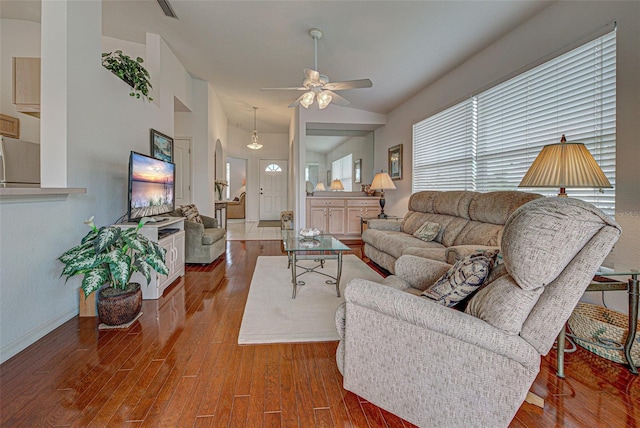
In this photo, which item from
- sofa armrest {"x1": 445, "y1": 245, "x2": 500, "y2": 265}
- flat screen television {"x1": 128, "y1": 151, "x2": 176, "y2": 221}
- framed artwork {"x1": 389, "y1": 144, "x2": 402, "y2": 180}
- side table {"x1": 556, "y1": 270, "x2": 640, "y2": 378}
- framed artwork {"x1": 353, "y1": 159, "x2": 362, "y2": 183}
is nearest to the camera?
side table {"x1": 556, "y1": 270, "x2": 640, "y2": 378}

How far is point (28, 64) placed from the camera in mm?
2902

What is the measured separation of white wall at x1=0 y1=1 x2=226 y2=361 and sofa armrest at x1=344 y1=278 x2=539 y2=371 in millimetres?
2216

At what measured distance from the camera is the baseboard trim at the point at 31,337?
74.9 inches

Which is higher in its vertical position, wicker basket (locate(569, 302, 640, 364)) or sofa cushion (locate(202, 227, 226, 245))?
sofa cushion (locate(202, 227, 226, 245))

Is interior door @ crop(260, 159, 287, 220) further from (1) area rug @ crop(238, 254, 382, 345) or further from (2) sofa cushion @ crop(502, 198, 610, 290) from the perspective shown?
(2) sofa cushion @ crop(502, 198, 610, 290)

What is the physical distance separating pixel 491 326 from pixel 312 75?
9.61ft

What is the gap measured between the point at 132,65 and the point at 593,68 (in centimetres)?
447

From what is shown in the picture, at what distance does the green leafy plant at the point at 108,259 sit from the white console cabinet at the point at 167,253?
1.73ft

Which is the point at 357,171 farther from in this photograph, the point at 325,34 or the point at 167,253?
the point at 167,253

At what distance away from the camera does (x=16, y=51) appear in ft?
13.5

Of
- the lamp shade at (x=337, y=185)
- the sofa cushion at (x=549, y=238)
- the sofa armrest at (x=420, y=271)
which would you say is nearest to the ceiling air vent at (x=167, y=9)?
the sofa armrest at (x=420, y=271)

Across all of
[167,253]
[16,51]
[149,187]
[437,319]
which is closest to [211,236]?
[167,253]

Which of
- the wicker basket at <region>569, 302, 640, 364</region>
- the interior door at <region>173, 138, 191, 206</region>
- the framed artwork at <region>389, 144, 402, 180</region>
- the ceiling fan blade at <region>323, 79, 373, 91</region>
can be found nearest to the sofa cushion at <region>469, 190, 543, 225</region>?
the wicker basket at <region>569, 302, 640, 364</region>

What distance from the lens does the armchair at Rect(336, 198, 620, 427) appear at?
110 cm
